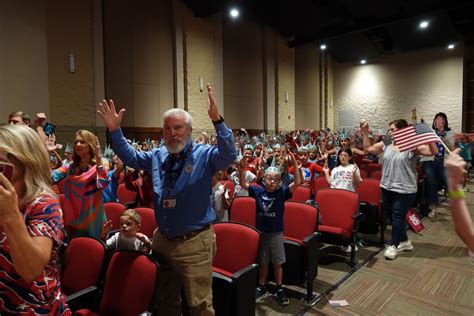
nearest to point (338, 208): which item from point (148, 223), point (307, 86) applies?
point (148, 223)

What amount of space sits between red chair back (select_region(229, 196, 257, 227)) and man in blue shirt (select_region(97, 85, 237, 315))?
1532 millimetres

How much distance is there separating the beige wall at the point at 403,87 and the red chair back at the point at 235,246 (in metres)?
14.2

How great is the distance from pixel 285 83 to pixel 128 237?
430 inches

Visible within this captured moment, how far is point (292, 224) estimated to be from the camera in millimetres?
3375

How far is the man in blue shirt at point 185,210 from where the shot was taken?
189 centimetres

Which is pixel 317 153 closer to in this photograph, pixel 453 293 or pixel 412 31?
pixel 453 293

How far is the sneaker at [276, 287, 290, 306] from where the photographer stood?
2.90 meters

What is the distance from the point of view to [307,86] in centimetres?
1419

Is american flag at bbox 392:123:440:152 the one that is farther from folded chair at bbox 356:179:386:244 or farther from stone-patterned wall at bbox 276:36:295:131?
stone-patterned wall at bbox 276:36:295:131

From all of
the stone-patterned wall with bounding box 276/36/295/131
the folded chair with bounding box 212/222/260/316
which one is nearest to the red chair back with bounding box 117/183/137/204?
the folded chair with bounding box 212/222/260/316

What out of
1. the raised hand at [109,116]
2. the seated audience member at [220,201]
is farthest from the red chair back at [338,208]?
the raised hand at [109,116]

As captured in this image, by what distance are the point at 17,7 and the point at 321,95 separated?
39.8ft

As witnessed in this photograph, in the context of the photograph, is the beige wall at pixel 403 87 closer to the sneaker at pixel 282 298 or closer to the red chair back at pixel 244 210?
the red chair back at pixel 244 210

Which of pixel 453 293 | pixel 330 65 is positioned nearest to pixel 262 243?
pixel 453 293
